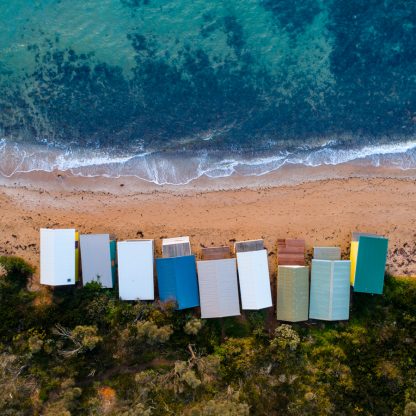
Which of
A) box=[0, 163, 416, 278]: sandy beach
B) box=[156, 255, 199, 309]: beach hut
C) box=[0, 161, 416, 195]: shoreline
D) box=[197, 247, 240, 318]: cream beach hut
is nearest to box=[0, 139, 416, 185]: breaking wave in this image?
box=[0, 161, 416, 195]: shoreline

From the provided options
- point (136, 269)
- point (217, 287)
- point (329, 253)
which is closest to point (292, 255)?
point (329, 253)

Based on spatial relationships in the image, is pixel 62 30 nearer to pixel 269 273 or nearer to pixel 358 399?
pixel 269 273

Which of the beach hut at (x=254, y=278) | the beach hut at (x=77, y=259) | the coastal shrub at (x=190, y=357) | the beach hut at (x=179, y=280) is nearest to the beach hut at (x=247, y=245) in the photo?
the beach hut at (x=254, y=278)

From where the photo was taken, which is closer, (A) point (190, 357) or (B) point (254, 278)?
(A) point (190, 357)

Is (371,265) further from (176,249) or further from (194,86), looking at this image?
(194,86)

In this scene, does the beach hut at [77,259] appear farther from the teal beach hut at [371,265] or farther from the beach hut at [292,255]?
the teal beach hut at [371,265]

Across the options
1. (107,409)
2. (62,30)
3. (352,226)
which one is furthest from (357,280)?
(62,30)

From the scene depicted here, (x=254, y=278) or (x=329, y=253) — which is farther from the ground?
(x=329, y=253)
